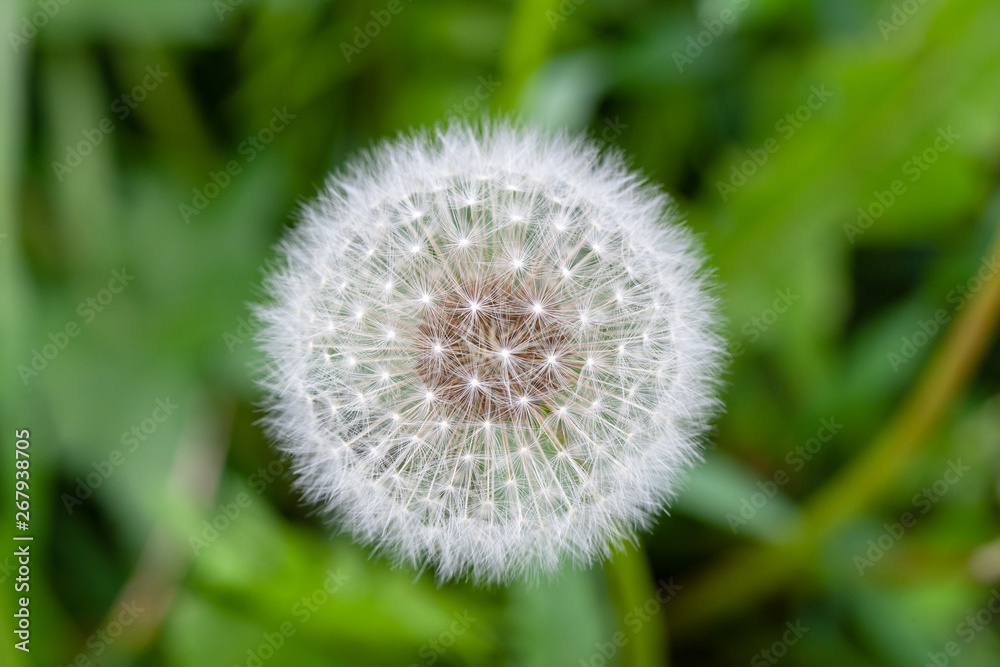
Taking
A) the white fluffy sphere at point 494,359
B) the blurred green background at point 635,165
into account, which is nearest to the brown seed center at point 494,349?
the white fluffy sphere at point 494,359

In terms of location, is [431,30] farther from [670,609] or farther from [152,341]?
[670,609]

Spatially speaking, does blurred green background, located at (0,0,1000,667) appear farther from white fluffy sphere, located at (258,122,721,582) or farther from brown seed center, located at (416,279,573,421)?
brown seed center, located at (416,279,573,421)

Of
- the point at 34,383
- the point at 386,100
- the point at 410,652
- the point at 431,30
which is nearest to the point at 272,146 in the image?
the point at 386,100

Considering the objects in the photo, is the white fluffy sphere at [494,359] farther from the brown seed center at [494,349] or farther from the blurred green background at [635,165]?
the blurred green background at [635,165]

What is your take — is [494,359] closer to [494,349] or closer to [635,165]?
[494,349]

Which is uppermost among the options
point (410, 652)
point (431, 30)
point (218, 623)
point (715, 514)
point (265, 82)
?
point (431, 30)

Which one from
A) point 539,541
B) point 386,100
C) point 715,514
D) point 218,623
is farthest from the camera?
point 386,100
